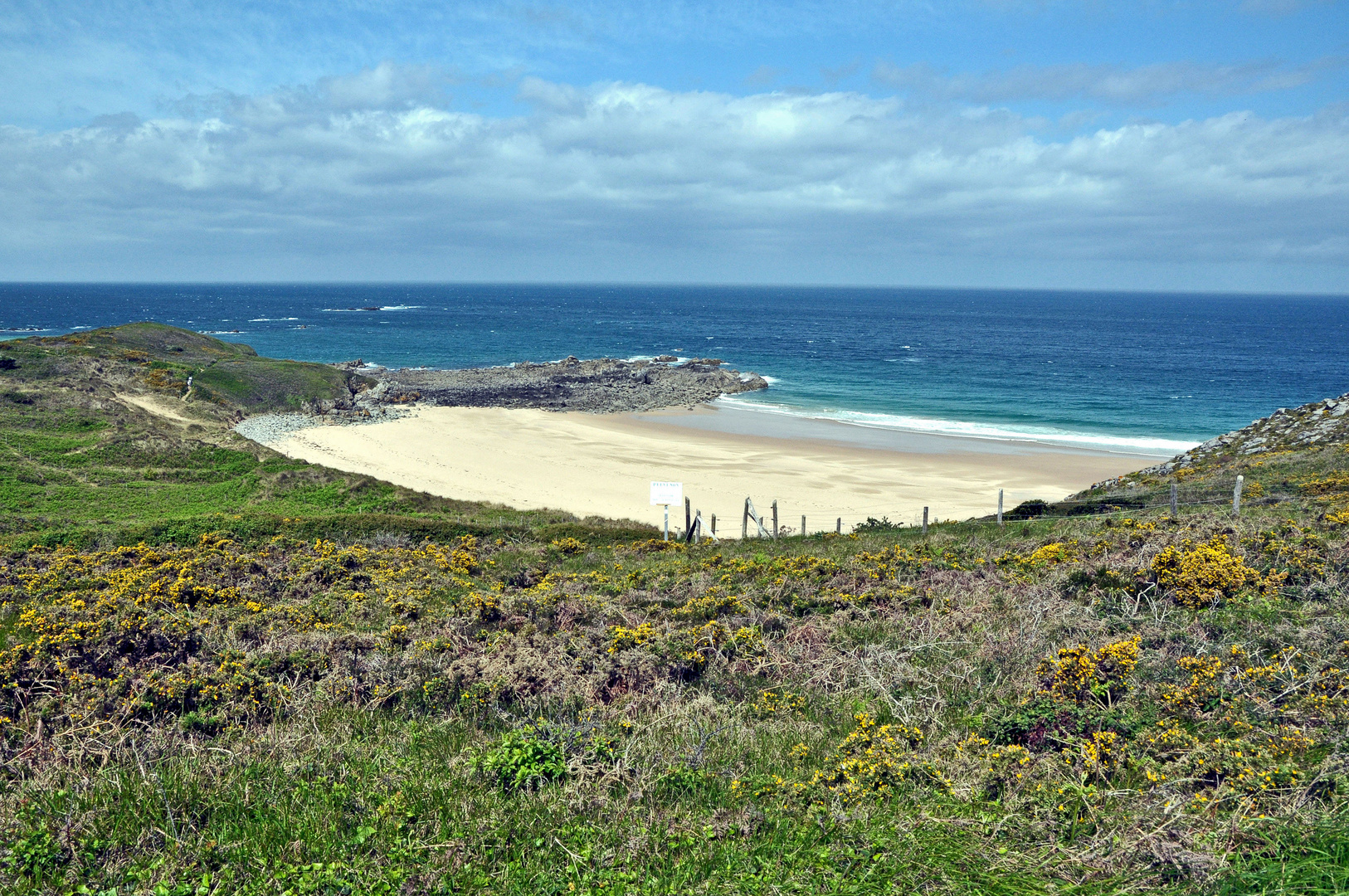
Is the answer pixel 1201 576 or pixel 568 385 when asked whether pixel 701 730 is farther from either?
pixel 568 385

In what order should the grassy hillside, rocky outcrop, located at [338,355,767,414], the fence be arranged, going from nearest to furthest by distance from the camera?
the fence, the grassy hillside, rocky outcrop, located at [338,355,767,414]

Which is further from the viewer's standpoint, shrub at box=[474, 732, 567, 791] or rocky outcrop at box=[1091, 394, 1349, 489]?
rocky outcrop at box=[1091, 394, 1349, 489]

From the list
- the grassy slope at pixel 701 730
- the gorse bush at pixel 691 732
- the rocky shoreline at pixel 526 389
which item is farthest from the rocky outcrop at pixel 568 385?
the gorse bush at pixel 691 732

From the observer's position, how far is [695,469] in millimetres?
39844

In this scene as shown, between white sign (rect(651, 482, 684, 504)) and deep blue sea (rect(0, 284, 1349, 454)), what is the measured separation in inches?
1285

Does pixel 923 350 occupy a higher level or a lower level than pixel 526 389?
higher

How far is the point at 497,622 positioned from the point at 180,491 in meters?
26.3

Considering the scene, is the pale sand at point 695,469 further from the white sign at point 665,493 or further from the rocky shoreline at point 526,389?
the white sign at point 665,493

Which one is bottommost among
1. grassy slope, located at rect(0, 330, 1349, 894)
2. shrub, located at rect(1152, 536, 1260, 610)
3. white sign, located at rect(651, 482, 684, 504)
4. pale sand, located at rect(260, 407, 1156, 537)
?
pale sand, located at rect(260, 407, 1156, 537)

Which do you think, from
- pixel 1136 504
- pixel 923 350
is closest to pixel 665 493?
pixel 1136 504

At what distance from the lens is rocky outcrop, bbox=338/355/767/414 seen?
61688mm

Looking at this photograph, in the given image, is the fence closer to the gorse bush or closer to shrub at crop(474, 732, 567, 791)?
the gorse bush

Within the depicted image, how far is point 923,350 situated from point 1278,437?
71.8 m

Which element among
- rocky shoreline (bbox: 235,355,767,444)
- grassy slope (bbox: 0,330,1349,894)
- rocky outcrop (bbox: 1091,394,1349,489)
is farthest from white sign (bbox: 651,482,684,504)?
rocky shoreline (bbox: 235,355,767,444)
